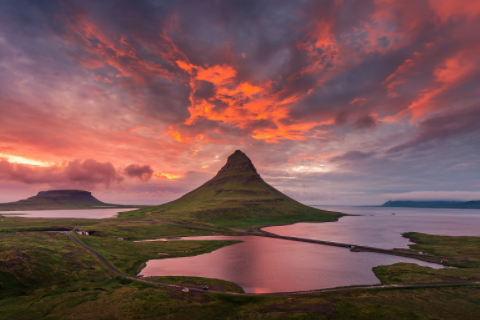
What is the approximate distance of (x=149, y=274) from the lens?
3204 inches

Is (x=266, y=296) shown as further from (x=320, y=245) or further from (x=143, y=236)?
(x=143, y=236)

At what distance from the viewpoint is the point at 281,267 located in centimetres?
9269

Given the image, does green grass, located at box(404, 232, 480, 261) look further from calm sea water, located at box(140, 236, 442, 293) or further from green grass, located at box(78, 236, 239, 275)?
green grass, located at box(78, 236, 239, 275)

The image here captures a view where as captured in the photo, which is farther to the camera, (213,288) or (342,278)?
(342,278)

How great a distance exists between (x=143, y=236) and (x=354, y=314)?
14324 cm

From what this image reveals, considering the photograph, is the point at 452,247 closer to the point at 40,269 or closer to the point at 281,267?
the point at 281,267

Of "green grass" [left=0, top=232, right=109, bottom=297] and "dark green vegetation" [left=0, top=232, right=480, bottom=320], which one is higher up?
"green grass" [left=0, top=232, right=109, bottom=297]

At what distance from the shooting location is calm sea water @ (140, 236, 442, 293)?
74131 millimetres

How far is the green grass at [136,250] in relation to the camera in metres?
92.5

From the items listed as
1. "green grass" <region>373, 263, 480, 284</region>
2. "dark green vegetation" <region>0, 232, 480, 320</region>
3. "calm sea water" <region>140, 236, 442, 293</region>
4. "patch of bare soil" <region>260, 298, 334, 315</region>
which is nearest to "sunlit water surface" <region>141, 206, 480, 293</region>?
"calm sea water" <region>140, 236, 442, 293</region>

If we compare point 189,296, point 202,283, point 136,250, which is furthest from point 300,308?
point 136,250

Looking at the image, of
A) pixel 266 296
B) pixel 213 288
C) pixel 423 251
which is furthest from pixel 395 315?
pixel 423 251

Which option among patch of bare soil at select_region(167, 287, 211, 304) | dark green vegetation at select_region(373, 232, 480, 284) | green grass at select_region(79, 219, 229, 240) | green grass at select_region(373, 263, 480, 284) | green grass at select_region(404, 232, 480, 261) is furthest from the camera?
green grass at select_region(79, 219, 229, 240)

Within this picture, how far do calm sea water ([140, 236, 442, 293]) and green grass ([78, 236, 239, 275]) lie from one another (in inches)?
230
